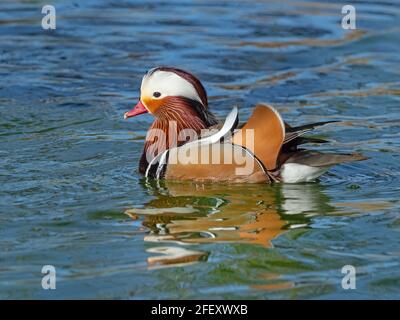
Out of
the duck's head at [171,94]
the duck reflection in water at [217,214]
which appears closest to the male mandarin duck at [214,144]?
the duck's head at [171,94]

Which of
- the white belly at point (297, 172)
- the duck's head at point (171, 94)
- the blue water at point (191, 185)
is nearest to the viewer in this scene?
the blue water at point (191, 185)

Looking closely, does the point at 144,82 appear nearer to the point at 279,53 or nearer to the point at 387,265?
the point at 387,265

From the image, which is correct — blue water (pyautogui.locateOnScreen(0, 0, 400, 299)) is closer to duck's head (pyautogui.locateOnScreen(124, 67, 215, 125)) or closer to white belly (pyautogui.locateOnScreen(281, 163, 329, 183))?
white belly (pyautogui.locateOnScreen(281, 163, 329, 183))

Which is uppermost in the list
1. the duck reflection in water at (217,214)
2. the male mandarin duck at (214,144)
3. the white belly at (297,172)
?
the male mandarin duck at (214,144)

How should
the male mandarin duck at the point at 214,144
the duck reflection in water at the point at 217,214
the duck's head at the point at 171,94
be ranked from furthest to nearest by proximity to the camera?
the duck's head at the point at 171,94 < the male mandarin duck at the point at 214,144 < the duck reflection in water at the point at 217,214

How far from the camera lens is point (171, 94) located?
9539 mm

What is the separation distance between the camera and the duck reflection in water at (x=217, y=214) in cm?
754

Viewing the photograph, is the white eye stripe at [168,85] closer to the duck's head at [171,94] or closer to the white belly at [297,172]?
the duck's head at [171,94]

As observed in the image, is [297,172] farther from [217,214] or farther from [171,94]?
[171,94]

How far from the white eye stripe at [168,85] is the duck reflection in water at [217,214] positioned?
84 cm

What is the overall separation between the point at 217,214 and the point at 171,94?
1.62 m

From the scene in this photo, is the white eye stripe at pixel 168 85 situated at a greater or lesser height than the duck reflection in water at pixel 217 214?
greater

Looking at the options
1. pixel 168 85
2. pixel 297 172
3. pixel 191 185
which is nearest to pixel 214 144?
Answer: pixel 191 185
